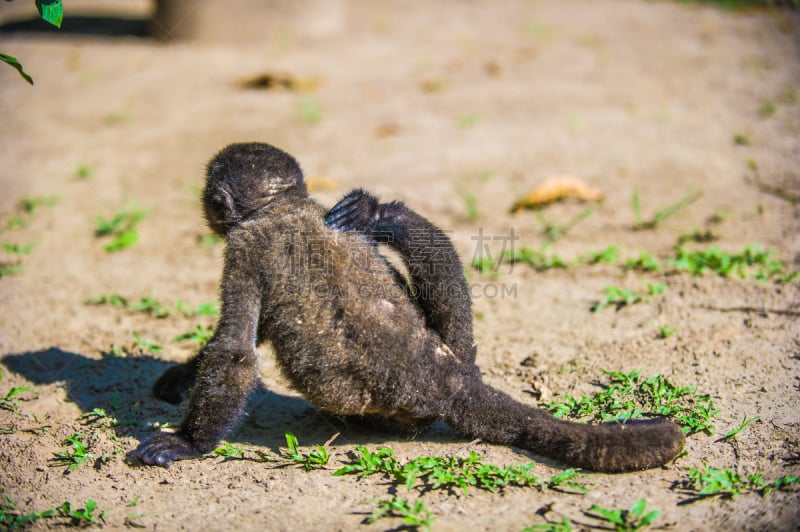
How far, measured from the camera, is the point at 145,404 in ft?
14.0

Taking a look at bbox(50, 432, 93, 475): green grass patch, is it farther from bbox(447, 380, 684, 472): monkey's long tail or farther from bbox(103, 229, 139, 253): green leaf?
bbox(103, 229, 139, 253): green leaf

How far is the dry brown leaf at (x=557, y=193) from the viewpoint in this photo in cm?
637

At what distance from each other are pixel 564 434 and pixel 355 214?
1515mm

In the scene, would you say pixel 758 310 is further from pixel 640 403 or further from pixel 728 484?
pixel 728 484

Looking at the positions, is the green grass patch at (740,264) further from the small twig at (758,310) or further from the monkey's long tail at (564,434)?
the monkey's long tail at (564,434)

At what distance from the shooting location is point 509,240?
6059 mm

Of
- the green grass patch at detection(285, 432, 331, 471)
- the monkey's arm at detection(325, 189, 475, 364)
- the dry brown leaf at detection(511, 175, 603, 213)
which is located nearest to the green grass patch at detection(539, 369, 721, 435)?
the monkey's arm at detection(325, 189, 475, 364)

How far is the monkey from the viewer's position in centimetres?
355

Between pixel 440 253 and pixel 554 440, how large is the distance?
1.07 m

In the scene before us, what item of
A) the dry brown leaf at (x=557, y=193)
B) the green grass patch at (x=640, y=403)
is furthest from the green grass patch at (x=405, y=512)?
the dry brown leaf at (x=557, y=193)

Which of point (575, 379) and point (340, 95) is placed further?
point (340, 95)

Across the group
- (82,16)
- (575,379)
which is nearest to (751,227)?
(575,379)

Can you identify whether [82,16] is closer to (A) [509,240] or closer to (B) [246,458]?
(A) [509,240]

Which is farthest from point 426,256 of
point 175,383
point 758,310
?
point 758,310
